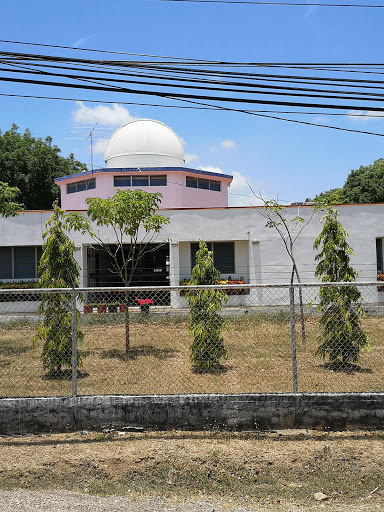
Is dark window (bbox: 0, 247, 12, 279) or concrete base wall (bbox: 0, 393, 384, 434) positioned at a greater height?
dark window (bbox: 0, 247, 12, 279)

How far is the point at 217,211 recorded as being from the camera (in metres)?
17.6

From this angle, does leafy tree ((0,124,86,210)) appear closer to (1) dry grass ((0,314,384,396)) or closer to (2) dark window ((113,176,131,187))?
(2) dark window ((113,176,131,187))

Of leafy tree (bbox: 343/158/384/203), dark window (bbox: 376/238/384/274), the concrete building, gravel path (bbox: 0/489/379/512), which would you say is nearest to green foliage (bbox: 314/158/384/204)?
leafy tree (bbox: 343/158/384/203)

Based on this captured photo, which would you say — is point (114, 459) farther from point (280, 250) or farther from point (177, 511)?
point (280, 250)

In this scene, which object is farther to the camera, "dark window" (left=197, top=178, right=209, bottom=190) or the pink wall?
"dark window" (left=197, top=178, right=209, bottom=190)

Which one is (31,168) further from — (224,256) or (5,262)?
(224,256)

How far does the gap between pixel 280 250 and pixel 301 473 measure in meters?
12.8

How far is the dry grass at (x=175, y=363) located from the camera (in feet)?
25.0

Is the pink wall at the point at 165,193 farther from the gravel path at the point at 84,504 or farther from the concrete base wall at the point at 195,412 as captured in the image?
the gravel path at the point at 84,504

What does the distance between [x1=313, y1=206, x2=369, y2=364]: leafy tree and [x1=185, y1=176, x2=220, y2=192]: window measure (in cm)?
1469

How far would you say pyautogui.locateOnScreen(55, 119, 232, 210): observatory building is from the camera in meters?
22.8

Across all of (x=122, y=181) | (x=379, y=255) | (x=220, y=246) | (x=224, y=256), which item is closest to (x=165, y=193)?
(x=122, y=181)

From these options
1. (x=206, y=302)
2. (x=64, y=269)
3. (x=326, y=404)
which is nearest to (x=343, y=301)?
(x=206, y=302)

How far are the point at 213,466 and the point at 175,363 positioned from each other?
13.6 feet
